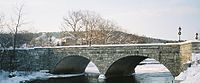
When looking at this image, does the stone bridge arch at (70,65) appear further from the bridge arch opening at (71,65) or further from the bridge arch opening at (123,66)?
the bridge arch opening at (123,66)

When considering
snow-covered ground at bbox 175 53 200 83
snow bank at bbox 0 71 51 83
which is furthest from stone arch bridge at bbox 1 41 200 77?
snow bank at bbox 0 71 51 83

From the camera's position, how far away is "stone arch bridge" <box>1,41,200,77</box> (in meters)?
28.9

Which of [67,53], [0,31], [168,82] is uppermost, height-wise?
[0,31]

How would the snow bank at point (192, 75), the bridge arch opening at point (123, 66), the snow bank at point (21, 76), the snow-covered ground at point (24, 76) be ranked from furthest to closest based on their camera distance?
the bridge arch opening at point (123, 66)
the snow-covered ground at point (24, 76)
the snow bank at point (21, 76)
the snow bank at point (192, 75)

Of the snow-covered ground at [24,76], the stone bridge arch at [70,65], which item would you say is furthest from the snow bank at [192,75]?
the stone bridge arch at [70,65]

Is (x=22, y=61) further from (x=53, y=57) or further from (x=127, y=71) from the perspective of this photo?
(x=127, y=71)

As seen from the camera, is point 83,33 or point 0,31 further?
point 83,33

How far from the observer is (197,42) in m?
25.0

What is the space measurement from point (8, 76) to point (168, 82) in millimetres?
15250

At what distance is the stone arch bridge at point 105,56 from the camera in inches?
1139

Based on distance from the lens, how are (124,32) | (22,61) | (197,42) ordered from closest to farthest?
(197,42) → (22,61) → (124,32)

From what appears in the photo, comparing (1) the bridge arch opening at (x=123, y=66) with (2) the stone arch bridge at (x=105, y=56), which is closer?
(2) the stone arch bridge at (x=105, y=56)

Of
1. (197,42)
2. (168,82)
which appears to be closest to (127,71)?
(168,82)

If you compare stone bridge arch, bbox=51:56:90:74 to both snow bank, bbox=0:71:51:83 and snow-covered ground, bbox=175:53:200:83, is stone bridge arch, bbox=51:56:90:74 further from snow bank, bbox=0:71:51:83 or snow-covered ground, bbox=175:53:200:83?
snow-covered ground, bbox=175:53:200:83
